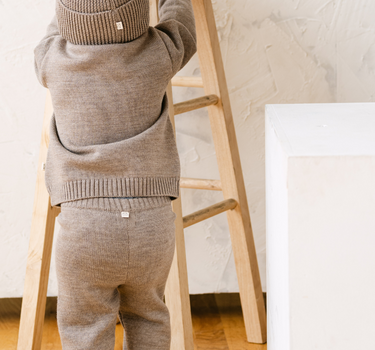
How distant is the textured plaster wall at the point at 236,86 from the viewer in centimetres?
153

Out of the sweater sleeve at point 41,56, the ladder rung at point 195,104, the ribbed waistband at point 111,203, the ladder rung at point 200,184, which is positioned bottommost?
the ladder rung at point 200,184

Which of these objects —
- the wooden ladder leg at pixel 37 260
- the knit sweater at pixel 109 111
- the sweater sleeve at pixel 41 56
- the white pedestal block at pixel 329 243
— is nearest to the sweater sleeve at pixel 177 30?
the knit sweater at pixel 109 111

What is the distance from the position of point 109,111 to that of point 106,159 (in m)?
0.10

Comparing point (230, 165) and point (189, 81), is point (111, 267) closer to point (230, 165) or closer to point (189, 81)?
point (230, 165)

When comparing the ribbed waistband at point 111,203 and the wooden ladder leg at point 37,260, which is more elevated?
the ribbed waistband at point 111,203

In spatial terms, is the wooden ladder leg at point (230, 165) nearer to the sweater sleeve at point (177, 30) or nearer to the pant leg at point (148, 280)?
the sweater sleeve at point (177, 30)

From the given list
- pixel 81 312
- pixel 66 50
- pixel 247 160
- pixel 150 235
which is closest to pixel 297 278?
pixel 150 235

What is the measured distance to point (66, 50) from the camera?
936 mm

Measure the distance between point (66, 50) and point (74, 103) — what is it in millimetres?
122

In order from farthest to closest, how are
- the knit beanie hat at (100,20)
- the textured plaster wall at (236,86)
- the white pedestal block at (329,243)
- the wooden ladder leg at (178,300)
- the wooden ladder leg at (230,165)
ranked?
the textured plaster wall at (236,86), the wooden ladder leg at (230,165), the wooden ladder leg at (178,300), the knit beanie hat at (100,20), the white pedestal block at (329,243)

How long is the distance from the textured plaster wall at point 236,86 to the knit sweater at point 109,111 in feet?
2.12

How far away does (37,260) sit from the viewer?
1134mm

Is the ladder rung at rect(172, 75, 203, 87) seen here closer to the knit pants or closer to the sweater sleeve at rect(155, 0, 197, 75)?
the sweater sleeve at rect(155, 0, 197, 75)

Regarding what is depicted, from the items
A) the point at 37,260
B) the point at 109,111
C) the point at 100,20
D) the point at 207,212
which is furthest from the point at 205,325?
the point at 100,20
